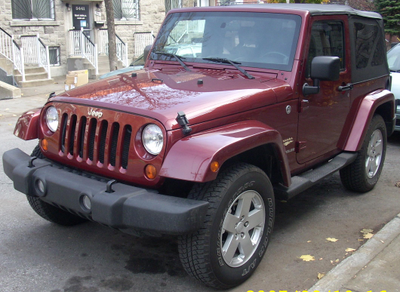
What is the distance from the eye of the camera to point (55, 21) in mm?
17328

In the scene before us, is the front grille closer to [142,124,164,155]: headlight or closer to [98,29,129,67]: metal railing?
[142,124,164,155]: headlight

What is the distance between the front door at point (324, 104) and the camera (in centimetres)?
439

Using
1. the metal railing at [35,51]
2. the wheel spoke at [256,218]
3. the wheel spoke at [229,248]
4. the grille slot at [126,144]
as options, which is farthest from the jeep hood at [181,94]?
the metal railing at [35,51]

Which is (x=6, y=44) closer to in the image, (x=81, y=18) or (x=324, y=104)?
(x=81, y=18)

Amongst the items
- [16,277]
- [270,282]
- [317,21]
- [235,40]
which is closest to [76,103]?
[16,277]

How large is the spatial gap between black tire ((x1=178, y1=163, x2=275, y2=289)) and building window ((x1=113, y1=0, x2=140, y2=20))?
57.8ft

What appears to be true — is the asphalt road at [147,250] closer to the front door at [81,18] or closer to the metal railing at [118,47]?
the front door at [81,18]

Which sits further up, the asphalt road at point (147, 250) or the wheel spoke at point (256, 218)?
the wheel spoke at point (256, 218)

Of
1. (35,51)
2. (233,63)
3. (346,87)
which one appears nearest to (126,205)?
(233,63)

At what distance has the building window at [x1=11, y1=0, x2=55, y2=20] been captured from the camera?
16250mm

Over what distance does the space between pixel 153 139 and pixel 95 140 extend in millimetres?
481

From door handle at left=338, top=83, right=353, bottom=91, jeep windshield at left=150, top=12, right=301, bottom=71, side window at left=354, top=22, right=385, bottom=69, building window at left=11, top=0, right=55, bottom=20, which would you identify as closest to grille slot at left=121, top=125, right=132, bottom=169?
jeep windshield at left=150, top=12, right=301, bottom=71

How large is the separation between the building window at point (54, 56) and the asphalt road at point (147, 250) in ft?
42.7

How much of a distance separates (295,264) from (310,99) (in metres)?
1.49
